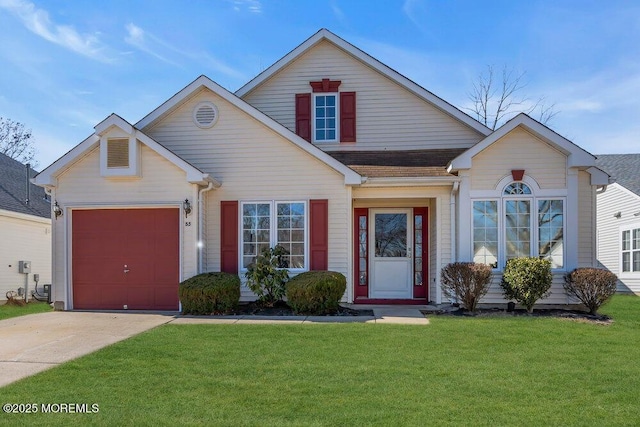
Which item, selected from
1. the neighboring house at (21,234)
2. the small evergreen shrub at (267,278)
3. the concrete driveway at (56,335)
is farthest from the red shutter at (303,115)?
the neighboring house at (21,234)

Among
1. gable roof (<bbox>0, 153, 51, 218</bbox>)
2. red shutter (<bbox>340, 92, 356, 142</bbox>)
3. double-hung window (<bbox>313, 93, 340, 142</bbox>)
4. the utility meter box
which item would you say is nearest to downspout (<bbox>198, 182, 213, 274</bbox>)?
double-hung window (<bbox>313, 93, 340, 142</bbox>)

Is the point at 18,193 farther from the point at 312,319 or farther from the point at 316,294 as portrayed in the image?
the point at 312,319

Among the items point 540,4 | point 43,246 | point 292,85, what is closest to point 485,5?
point 540,4

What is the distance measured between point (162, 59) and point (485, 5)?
9660 millimetres

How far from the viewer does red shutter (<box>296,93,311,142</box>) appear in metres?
13.3

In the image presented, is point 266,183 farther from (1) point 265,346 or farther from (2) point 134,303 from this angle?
(1) point 265,346

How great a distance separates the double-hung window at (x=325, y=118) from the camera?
13.4 meters

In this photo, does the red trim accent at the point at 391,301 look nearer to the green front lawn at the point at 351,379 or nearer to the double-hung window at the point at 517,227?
the double-hung window at the point at 517,227

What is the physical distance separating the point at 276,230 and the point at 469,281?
4.38m

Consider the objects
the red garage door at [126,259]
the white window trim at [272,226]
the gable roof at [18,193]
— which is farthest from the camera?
the gable roof at [18,193]

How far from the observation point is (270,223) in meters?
11.2

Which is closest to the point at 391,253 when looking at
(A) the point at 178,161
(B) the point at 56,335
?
(A) the point at 178,161

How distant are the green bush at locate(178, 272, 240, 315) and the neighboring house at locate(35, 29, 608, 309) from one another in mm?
649

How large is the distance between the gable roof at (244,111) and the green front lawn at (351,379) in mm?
3970
